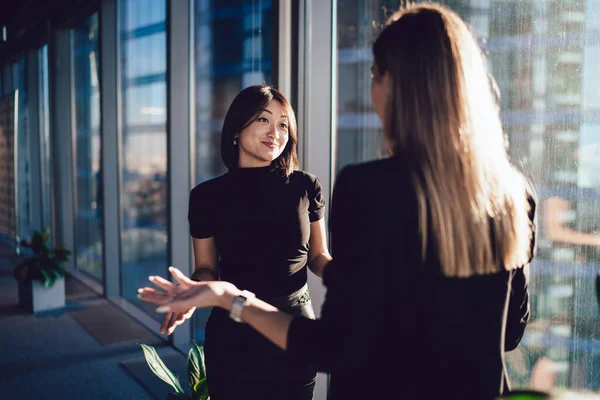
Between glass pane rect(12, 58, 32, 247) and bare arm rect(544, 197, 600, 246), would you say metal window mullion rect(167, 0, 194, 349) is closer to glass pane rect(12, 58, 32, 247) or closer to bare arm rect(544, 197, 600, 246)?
bare arm rect(544, 197, 600, 246)

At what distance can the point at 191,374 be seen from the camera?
7.14 ft

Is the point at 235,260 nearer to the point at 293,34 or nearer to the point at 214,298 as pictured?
the point at 214,298

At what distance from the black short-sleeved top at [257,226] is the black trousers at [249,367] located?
94 millimetres

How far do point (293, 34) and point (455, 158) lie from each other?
67.1 inches

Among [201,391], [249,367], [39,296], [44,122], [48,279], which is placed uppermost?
[44,122]

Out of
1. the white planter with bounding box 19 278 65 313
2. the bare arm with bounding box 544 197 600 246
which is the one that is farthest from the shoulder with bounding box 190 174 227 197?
the white planter with bounding box 19 278 65 313

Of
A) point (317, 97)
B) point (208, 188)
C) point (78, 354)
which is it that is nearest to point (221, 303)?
point (208, 188)

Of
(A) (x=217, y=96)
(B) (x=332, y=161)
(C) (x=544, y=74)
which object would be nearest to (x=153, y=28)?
(A) (x=217, y=96)

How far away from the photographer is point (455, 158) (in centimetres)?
86

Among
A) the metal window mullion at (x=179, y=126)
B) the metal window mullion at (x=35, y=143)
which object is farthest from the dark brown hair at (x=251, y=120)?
the metal window mullion at (x=35, y=143)

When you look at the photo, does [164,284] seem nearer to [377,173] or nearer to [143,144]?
[377,173]

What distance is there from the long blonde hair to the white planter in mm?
4514

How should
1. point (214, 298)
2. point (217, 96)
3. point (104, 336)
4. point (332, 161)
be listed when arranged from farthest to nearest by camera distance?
point (104, 336), point (217, 96), point (332, 161), point (214, 298)

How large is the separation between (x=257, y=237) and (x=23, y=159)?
24.6 feet
